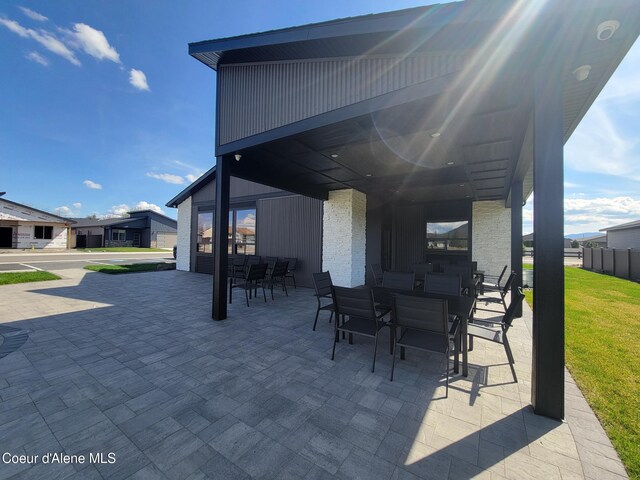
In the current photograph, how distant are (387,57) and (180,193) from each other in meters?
11.3

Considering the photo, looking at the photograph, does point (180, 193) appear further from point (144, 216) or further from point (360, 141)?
point (144, 216)

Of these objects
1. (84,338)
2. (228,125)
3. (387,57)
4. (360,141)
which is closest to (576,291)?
(360,141)

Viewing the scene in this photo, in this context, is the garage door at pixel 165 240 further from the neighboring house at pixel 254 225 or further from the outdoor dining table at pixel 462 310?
the outdoor dining table at pixel 462 310

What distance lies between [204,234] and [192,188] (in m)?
2.16

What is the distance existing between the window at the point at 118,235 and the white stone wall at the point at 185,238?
80.0 ft

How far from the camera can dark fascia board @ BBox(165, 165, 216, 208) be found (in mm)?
10375

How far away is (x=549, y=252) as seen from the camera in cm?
207

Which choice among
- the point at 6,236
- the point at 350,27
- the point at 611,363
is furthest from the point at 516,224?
the point at 6,236

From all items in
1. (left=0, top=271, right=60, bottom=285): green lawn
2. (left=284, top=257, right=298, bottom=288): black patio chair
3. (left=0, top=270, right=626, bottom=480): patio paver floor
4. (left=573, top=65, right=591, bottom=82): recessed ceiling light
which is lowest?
(left=0, top=270, right=626, bottom=480): patio paver floor

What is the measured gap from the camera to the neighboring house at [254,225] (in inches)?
325

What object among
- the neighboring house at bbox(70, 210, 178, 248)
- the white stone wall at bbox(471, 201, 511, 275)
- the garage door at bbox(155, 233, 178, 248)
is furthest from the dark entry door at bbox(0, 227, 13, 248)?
the white stone wall at bbox(471, 201, 511, 275)

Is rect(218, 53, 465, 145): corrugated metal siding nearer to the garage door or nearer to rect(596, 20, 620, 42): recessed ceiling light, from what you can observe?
rect(596, 20, 620, 42): recessed ceiling light

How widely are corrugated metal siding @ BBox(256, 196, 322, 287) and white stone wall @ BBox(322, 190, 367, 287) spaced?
310mm

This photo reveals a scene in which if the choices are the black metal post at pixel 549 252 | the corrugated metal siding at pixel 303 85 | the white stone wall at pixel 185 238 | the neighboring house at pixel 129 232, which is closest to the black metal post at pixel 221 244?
the corrugated metal siding at pixel 303 85
